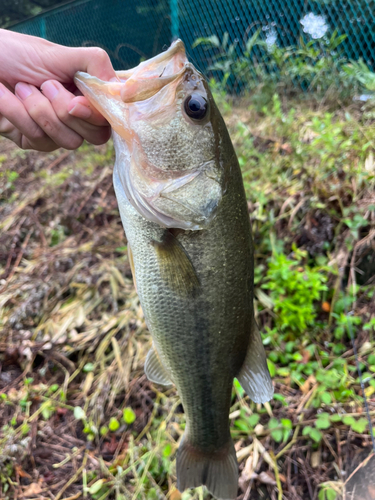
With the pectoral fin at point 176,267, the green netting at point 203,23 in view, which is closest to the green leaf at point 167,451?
the pectoral fin at point 176,267

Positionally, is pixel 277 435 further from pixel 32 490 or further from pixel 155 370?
pixel 32 490

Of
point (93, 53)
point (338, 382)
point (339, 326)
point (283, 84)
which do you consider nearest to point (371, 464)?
point (338, 382)

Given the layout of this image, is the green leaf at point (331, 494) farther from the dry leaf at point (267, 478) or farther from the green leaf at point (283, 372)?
the green leaf at point (283, 372)

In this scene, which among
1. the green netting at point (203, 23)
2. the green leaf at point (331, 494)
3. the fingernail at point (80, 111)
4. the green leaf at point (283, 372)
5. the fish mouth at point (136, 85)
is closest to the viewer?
the fish mouth at point (136, 85)

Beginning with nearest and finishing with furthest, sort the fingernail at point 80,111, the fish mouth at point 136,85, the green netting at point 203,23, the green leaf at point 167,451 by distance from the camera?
the fish mouth at point 136,85 → the fingernail at point 80,111 → the green leaf at point 167,451 → the green netting at point 203,23

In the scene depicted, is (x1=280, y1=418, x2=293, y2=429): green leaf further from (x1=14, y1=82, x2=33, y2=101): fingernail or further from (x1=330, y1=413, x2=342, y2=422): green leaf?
(x1=14, y1=82, x2=33, y2=101): fingernail

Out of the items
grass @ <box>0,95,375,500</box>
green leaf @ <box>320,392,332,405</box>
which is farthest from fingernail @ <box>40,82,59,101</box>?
green leaf @ <box>320,392,332,405</box>
